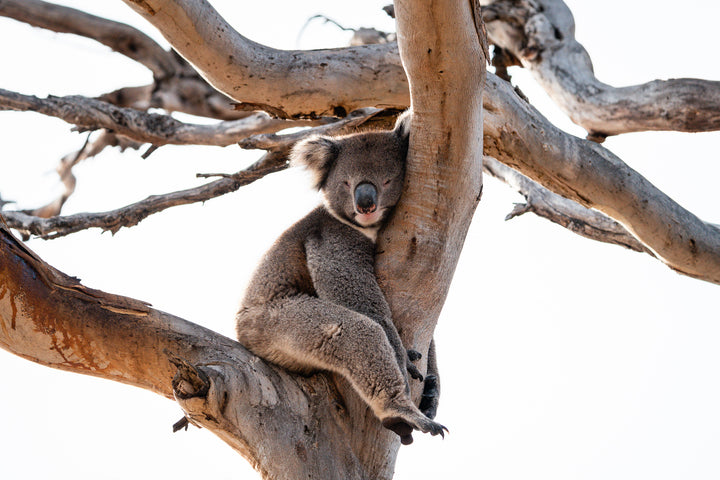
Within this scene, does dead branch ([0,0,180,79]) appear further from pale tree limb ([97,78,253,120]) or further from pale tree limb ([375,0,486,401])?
pale tree limb ([375,0,486,401])

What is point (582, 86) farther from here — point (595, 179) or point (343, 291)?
point (343, 291)

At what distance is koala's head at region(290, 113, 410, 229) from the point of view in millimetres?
3643

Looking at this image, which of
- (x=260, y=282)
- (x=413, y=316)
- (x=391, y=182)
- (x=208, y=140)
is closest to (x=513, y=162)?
(x=391, y=182)

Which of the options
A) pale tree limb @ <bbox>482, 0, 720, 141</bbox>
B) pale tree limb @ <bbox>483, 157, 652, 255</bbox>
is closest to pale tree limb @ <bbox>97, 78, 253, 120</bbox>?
pale tree limb @ <bbox>482, 0, 720, 141</bbox>

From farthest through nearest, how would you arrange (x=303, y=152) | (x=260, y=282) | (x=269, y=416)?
1. (x=303, y=152)
2. (x=260, y=282)
3. (x=269, y=416)

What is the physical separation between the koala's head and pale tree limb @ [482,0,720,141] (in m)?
2.78

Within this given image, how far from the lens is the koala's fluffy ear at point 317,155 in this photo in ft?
13.4

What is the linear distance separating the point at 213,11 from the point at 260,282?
1456 mm

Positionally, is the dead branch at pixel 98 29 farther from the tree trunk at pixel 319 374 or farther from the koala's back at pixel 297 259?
the koala's back at pixel 297 259

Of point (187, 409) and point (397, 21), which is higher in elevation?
point (397, 21)

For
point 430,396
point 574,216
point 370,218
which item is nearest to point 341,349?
point 430,396

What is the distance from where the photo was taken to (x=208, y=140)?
6.45 m

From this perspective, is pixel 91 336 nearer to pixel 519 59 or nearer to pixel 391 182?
pixel 391 182

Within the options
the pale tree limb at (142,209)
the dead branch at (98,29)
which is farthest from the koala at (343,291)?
the dead branch at (98,29)
